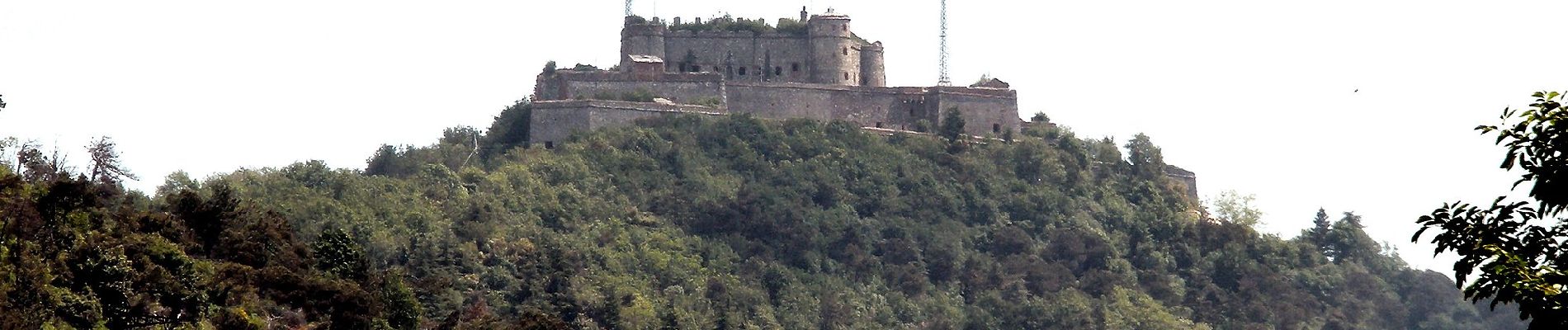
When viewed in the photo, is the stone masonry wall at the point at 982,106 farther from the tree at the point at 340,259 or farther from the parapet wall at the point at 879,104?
the tree at the point at 340,259

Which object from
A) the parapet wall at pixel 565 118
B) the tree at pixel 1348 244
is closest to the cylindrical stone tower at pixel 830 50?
the parapet wall at pixel 565 118

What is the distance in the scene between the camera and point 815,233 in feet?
276

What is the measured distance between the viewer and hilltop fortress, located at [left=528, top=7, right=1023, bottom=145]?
283 feet

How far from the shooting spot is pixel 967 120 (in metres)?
90.0

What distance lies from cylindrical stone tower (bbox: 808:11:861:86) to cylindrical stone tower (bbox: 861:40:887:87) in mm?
1023

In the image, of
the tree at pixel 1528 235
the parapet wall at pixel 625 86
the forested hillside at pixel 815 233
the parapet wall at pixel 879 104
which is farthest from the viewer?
the parapet wall at pixel 879 104

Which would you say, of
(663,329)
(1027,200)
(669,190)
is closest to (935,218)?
(1027,200)

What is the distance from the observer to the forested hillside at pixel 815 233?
74125 millimetres

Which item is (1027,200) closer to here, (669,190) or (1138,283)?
(1138,283)

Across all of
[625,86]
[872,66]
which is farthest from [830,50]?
[625,86]

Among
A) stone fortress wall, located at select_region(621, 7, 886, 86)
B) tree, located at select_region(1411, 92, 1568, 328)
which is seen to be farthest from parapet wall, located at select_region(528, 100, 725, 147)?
tree, located at select_region(1411, 92, 1568, 328)

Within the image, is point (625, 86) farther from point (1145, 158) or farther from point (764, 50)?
point (1145, 158)

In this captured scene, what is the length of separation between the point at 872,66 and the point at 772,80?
11.2 ft

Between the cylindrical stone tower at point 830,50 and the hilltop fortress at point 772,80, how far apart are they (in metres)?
0.03
